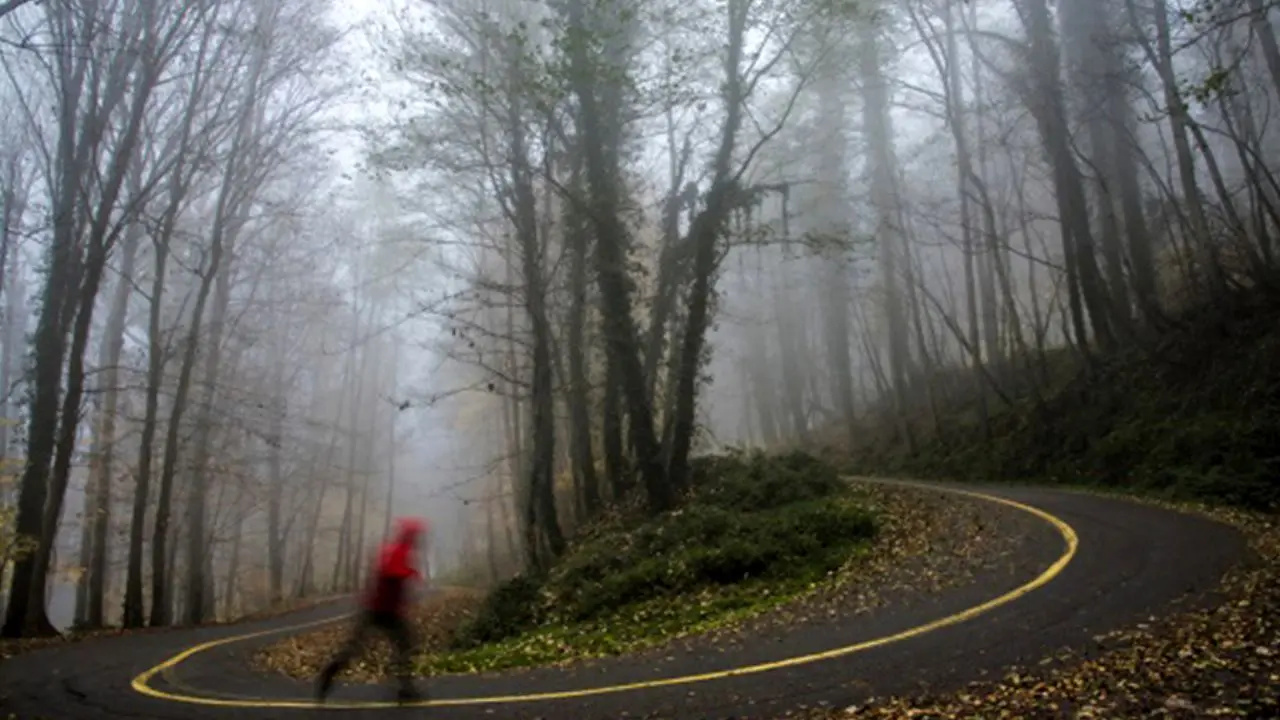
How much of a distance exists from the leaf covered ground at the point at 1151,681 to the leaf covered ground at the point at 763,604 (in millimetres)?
3094

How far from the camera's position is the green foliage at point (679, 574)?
37.3 feet

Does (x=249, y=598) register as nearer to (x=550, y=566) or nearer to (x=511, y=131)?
(x=550, y=566)

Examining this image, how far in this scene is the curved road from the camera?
23.4 ft

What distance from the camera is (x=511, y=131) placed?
61.7ft

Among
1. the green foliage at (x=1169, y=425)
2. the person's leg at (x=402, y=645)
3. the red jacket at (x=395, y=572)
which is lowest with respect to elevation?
the person's leg at (x=402, y=645)

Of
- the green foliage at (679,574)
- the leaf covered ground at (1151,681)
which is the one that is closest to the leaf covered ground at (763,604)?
the green foliage at (679,574)

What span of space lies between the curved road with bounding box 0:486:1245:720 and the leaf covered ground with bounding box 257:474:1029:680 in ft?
1.64

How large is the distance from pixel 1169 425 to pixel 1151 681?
12754 mm

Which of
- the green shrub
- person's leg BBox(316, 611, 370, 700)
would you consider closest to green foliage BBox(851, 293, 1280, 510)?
the green shrub

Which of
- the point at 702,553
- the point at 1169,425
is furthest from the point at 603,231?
the point at 1169,425

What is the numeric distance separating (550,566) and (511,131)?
978 centimetres

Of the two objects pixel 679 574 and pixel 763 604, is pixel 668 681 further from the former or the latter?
pixel 679 574

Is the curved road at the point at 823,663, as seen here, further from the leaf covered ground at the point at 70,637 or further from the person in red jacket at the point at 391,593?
the leaf covered ground at the point at 70,637

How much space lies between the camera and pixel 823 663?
7.75 m
